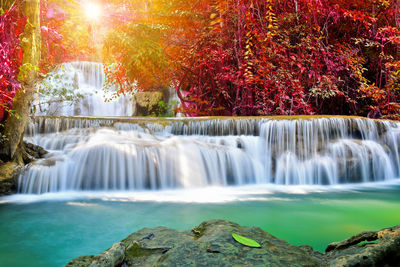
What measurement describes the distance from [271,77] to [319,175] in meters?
3.36

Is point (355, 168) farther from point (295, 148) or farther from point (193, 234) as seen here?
point (193, 234)

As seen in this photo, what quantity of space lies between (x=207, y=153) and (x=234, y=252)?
3966mm

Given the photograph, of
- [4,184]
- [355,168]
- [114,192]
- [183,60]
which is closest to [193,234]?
[114,192]

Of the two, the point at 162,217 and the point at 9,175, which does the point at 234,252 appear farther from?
the point at 9,175

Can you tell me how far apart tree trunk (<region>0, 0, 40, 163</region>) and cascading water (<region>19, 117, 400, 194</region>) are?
0.47 meters

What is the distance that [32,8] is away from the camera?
13.6 feet

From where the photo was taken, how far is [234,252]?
1.26 metres

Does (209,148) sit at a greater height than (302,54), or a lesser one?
lesser

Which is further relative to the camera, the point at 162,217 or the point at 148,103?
the point at 148,103

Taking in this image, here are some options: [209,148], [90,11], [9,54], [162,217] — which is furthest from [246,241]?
[90,11]

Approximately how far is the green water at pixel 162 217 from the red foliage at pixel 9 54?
149 centimetres

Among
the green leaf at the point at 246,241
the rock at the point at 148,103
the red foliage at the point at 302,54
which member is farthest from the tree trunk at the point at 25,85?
the rock at the point at 148,103

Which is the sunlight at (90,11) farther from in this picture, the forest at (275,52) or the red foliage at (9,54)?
the red foliage at (9,54)

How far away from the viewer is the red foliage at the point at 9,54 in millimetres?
3875
